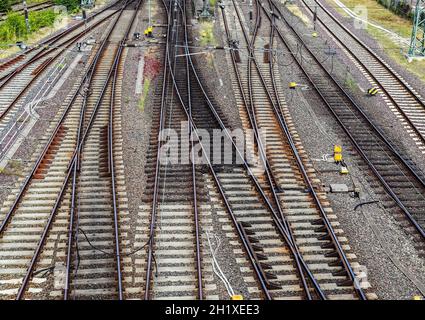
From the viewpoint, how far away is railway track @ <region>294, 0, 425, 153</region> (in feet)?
58.2

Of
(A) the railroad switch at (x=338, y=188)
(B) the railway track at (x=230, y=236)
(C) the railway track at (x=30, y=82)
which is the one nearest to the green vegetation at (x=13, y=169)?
(C) the railway track at (x=30, y=82)

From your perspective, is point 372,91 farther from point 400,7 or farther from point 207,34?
point 400,7

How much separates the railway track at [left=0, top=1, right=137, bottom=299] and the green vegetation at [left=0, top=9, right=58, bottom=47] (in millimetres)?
10950

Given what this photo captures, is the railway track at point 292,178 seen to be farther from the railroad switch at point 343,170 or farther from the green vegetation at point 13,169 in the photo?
the green vegetation at point 13,169

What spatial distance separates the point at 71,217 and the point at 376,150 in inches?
359

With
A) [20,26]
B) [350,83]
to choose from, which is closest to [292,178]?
[350,83]

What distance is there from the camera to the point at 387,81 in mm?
21516

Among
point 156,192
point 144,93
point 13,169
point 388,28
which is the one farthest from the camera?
point 388,28

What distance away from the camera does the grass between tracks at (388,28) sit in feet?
77.8

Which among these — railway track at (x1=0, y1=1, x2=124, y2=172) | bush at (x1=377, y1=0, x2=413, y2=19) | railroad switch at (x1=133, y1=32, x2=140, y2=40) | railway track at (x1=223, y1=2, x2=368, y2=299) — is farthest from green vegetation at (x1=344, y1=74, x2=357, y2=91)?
bush at (x1=377, y1=0, x2=413, y2=19)

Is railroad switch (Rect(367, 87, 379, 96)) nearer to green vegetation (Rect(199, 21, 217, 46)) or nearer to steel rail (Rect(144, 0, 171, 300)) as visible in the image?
steel rail (Rect(144, 0, 171, 300))

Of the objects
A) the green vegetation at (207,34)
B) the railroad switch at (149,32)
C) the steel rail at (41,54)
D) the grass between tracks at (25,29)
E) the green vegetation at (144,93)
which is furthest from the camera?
the railroad switch at (149,32)

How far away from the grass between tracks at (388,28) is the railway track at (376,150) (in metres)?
4.31

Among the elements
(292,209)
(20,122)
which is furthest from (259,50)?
(292,209)
